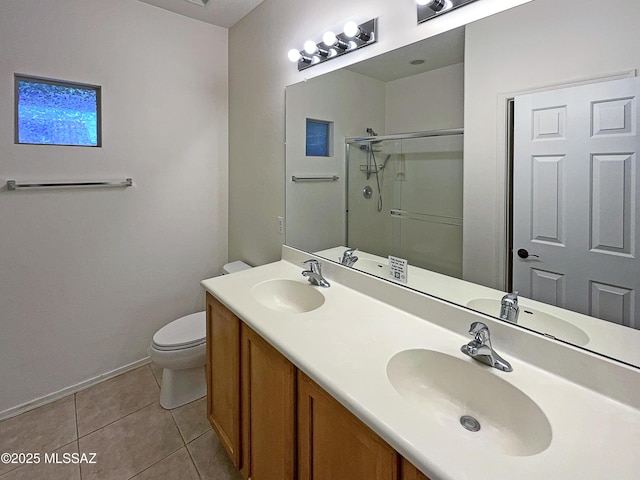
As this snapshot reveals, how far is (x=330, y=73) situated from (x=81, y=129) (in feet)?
5.24

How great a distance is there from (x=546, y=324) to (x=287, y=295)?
112cm

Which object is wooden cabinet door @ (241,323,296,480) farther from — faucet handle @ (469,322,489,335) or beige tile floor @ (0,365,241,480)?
faucet handle @ (469,322,489,335)

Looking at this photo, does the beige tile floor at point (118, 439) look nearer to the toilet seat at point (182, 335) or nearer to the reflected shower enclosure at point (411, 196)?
the toilet seat at point (182, 335)

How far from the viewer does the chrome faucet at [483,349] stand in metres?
0.95

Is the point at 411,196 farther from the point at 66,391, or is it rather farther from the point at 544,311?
the point at 66,391

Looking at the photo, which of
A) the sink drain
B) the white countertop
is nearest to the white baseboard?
the white countertop

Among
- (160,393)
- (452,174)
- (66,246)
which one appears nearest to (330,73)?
(452,174)

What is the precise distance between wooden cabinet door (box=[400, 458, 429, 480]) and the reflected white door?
679 millimetres

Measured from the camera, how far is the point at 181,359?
1.87 meters

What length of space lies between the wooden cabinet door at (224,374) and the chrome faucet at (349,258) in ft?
2.05

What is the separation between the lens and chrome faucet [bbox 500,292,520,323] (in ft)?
3.46

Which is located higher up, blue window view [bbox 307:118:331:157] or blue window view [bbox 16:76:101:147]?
blue window view [bbox 16:76:101:147]

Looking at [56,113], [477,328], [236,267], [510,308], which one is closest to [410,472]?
[477,328]

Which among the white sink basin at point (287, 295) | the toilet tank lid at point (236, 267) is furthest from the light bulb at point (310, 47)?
the toilet tank lid at point (236, 267)
